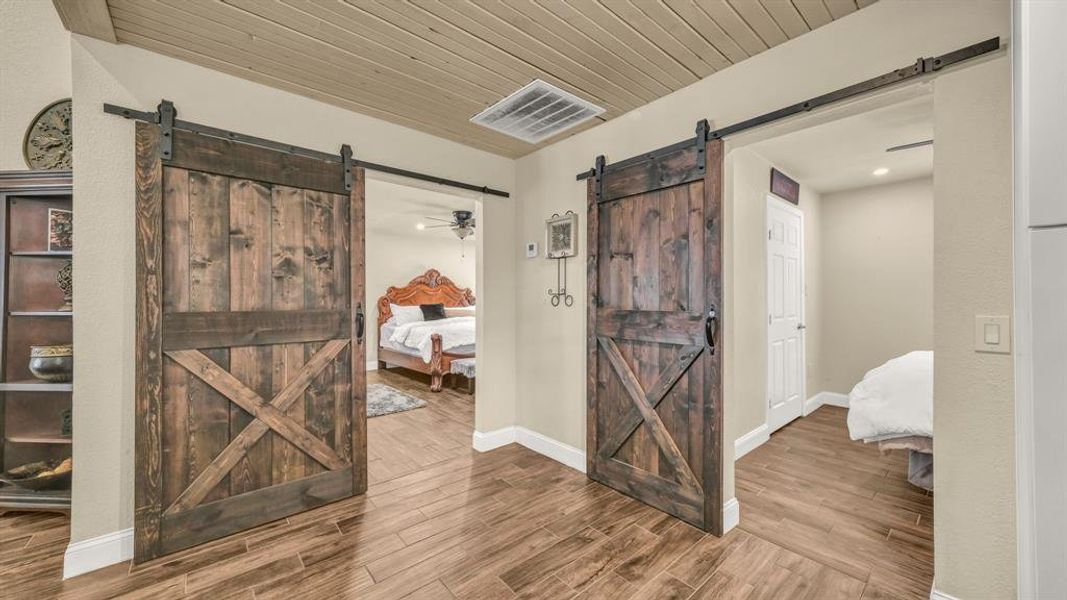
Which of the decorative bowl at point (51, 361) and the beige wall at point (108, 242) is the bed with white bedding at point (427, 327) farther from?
the beige wall at point (108, 242)

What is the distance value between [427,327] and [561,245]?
3.35 meters

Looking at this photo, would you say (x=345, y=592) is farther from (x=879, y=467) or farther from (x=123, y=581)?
(x=879, y=467)

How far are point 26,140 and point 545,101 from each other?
311 centimetres

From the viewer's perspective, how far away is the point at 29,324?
2.42 metres

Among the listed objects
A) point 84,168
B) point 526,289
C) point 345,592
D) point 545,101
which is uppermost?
point 545,101

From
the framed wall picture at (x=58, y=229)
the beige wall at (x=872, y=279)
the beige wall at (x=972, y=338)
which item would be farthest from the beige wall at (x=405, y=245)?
the beige wall at (x=972, y=338)

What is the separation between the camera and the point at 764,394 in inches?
142

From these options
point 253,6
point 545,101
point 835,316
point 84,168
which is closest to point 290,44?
point 253,6

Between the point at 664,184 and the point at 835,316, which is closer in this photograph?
the point at 664,184

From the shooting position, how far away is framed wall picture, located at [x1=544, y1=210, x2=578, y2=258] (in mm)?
3061

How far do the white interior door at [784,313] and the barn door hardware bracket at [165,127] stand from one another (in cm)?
415

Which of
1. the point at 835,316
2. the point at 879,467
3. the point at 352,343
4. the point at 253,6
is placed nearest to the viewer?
the point at 253,6

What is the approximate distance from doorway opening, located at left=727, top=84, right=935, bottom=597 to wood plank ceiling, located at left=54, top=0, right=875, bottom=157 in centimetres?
52

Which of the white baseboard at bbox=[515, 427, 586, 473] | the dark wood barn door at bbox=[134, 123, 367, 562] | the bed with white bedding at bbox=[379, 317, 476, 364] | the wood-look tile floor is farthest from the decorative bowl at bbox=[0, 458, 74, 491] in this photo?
the bed with white bedding at bbox=[379, 317, 476, 364]
